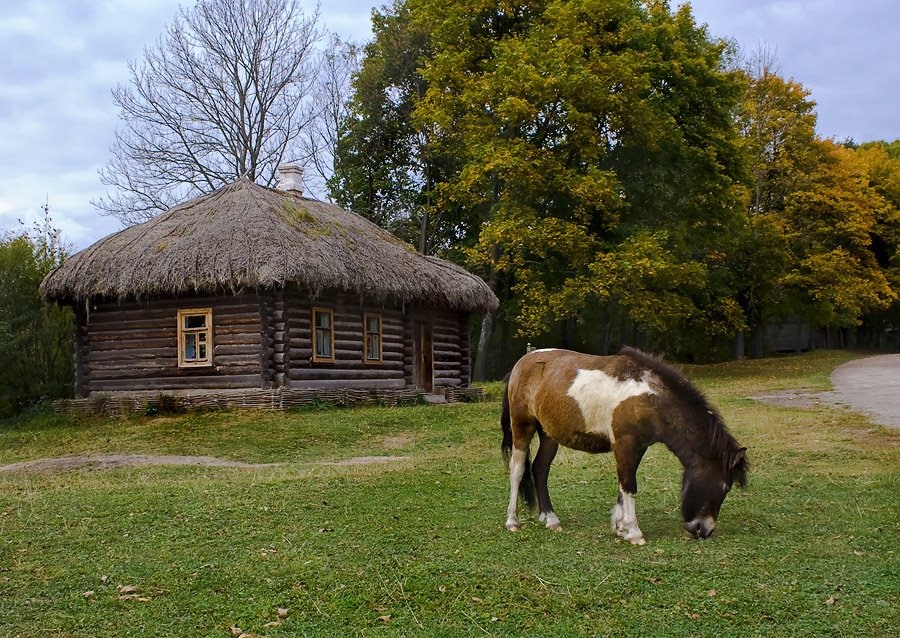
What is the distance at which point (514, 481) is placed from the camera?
8164mm

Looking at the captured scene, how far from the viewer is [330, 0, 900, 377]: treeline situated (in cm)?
2750

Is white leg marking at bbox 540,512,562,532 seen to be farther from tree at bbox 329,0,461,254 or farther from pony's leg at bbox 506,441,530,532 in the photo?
tree at bbox 329,0,461,254

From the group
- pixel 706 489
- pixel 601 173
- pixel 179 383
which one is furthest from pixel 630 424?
pixel 601 173

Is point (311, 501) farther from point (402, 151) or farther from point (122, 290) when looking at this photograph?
point (402, 151)

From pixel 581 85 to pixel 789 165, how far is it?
14055mm

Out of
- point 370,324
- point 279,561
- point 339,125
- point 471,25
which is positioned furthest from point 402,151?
point 279,561

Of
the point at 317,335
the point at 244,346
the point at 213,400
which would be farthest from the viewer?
the point at 317,335

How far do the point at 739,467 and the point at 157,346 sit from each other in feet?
56.6

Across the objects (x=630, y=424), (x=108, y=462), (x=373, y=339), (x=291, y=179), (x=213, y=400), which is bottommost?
(x=108, y=462)

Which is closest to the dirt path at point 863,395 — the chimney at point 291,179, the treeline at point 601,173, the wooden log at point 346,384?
the treeline at point 601,173

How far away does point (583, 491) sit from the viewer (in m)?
10.3

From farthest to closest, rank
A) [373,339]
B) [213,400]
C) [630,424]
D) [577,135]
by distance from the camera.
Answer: [577,135] → [373,339] → [213,400] → [630,424]

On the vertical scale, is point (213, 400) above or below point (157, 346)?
below

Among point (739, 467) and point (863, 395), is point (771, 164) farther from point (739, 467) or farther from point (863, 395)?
point (739, 467)
